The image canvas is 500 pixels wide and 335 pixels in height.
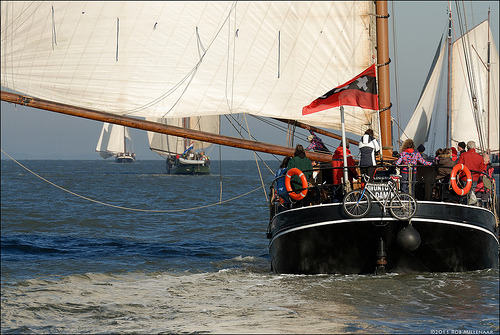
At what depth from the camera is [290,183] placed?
1528cm

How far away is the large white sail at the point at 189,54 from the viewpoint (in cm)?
1616

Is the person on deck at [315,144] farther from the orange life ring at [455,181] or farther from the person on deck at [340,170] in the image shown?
the orange life ring at [455,181]

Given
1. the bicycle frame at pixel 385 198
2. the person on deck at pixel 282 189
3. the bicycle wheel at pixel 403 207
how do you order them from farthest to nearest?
the person on deck at pixel 282 189 < the bicycle frame at pixel 385 198 < the bicycle wheel at pixel 403 207

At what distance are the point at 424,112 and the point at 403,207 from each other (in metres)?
22.6

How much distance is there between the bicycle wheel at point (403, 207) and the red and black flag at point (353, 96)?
1.94 meters

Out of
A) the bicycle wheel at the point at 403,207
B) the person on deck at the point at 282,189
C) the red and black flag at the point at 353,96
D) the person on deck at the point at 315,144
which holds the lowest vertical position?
the bicycle wheel at the point at 403,207

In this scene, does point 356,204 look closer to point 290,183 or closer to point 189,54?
point 290,183

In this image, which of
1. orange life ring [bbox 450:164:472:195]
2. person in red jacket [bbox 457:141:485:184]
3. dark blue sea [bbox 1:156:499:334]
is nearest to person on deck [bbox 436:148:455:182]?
orange life ring [bbox 450:164:472:195]

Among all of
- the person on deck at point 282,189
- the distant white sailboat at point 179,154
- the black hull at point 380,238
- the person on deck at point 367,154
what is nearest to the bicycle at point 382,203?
the black hull at point 380,238

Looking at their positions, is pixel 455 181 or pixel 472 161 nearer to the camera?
pixel 455 181

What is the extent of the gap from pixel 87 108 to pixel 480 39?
1045 inches

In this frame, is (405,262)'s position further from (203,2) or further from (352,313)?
(203,2)

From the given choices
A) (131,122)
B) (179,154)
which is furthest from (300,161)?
(179,154)

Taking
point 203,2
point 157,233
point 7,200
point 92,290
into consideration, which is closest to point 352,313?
point 92,290
